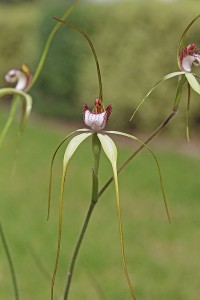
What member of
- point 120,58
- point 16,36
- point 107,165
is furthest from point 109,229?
point 16,36

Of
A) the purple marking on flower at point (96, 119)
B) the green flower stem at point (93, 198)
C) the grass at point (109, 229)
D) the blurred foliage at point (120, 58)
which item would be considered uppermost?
the purple marking on flower at point (96, 119)

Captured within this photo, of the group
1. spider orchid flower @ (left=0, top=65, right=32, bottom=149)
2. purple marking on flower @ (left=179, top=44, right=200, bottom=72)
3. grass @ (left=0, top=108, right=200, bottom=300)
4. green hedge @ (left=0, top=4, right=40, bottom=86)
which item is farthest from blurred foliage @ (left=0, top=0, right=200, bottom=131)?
purple marking on flower @ (left=179, top=44, right=200, bottom=72)

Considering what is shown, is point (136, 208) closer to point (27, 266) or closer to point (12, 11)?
point (27, 266)

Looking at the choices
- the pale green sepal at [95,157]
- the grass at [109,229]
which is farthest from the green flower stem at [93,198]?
the grass at [109,229]

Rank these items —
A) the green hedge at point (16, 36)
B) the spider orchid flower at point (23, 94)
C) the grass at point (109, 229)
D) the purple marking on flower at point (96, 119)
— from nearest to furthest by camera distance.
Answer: the purple marking on flower at point (96, 119) < the spider orchid flower at point (23, 94) < the grass at point (109, 229) < the green hedge at point (16, 36)

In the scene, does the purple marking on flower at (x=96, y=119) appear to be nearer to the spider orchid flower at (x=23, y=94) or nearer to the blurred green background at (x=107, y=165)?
the spider orchid flower at (x=23, y=94)

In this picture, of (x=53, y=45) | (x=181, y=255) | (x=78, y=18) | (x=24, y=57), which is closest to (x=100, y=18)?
(x=78, y=18)

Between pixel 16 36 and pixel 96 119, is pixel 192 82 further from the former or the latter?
pixel 16 36
